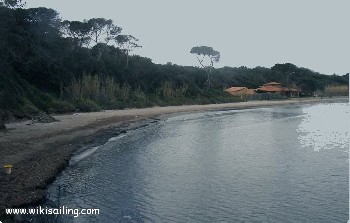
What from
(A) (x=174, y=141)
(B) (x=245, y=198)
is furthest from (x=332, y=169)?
(A) (x=174, y=141)

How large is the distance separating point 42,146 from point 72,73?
2579 cm

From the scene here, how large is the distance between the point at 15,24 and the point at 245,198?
28.0m

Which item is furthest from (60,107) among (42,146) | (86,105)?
(42,146)

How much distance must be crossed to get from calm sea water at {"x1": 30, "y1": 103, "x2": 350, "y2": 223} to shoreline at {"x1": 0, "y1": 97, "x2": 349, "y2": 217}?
633 mm

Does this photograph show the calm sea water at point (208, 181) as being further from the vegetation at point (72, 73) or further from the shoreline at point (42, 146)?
the vegetation at point (72, 73)

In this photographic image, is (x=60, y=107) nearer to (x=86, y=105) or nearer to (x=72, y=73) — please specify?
(x=86, y=105)

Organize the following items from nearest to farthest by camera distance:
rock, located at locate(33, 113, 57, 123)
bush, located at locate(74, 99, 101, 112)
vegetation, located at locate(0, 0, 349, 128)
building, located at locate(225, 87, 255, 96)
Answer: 1. rock, located at locate(33, 113, 57, 123)
2. vegetation, located at locate(0, 0, 349, 128)
3. bush, located at locate(74, 99, 101, 112)
4. building, located at locate(225, 87, 255, 96)

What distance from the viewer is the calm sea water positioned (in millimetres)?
10820

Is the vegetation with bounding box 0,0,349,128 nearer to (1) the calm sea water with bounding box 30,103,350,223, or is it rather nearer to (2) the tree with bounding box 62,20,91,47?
(2) the tree with bounding box 62,20,91,47

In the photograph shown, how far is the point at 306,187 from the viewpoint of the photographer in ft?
44.9

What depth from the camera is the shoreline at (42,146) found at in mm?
11166

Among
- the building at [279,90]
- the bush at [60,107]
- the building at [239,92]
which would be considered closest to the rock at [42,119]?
the bush at [60,107]

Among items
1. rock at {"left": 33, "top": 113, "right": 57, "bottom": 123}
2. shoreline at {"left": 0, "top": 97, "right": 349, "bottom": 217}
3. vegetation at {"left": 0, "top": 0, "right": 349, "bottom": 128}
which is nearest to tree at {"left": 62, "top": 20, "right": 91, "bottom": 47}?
vegetation at {"left": 0, "top": 0, "right": 349, "bottom": 128}

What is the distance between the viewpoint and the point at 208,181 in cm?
1444
